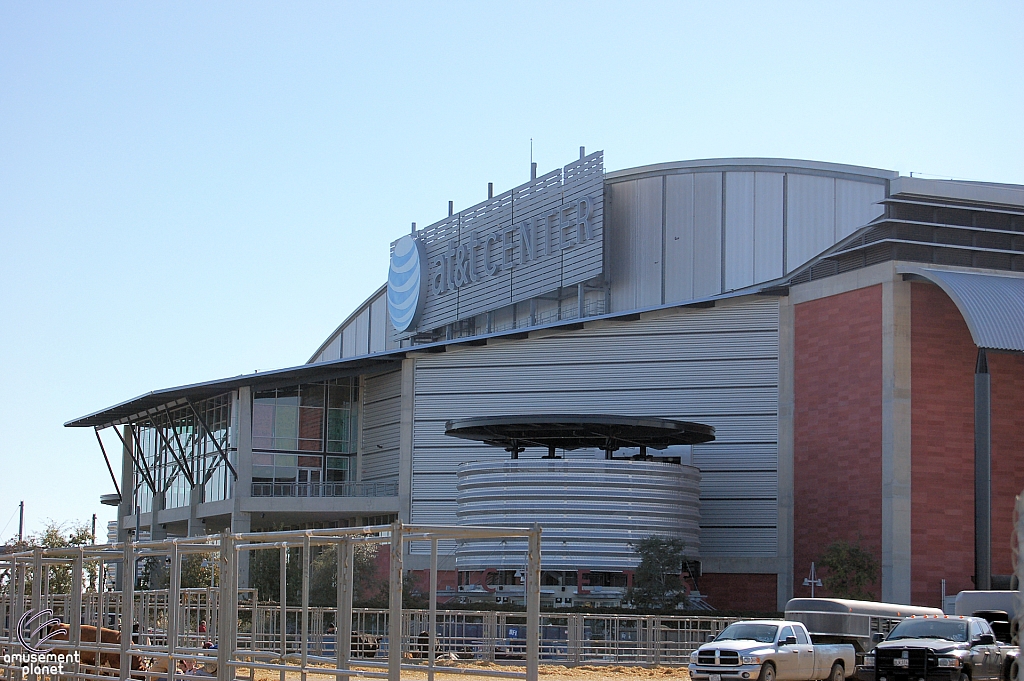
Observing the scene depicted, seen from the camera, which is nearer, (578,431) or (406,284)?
(578,431)

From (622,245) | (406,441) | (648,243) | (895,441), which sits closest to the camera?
(895,441)

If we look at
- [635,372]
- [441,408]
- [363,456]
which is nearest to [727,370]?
[635,372]

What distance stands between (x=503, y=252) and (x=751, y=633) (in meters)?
51.4

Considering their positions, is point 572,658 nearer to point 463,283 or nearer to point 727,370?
point 727,370

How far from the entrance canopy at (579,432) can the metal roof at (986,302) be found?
11981mm

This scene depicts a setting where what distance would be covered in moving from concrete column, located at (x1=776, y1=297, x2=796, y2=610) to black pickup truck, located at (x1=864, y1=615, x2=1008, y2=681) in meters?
28.9

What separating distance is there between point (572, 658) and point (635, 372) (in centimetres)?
2892

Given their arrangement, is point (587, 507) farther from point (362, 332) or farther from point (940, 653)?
point (362, 332)

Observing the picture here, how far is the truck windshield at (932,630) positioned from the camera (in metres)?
29.4

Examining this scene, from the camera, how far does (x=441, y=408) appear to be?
69.6 m

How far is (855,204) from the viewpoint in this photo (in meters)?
68.1

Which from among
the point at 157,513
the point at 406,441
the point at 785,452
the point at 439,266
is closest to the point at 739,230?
the point at 785,452

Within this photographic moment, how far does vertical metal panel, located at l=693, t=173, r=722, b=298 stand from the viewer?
69375 mm

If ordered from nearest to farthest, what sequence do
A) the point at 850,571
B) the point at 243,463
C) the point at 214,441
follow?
the point at 850,571
the point at 243,463
the point at 214,441
